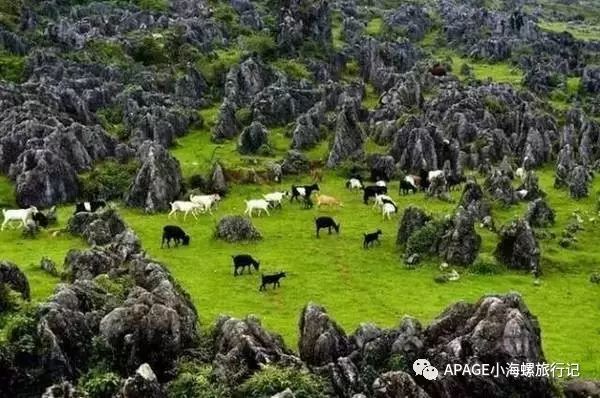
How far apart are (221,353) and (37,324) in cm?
725

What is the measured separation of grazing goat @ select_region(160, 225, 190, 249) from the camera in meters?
56.5

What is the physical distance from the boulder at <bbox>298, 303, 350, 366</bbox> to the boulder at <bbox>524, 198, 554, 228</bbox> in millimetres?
34582

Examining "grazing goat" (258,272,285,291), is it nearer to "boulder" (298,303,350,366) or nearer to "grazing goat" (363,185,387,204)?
"boulder" (298,303,350,366)

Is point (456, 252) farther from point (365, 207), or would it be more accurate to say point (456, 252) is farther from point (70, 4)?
point (70, 4)

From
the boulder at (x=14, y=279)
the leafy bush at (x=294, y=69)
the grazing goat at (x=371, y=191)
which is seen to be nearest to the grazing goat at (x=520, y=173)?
the grazing goat at (x=371, y=191)

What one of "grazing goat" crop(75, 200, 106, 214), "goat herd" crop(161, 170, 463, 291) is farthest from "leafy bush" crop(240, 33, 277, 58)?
"grazing goat" crop(75, 200, 106, 214)

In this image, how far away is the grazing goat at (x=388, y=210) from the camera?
6469 cm

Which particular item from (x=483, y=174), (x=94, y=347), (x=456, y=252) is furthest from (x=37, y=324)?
(x=483, y=174)

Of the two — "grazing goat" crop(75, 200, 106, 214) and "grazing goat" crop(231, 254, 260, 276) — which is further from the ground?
"grazing goat" crop(231, 254, 260, 276)

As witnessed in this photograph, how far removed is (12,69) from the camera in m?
116

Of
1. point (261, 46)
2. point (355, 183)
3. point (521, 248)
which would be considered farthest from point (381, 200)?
point (261, 46)

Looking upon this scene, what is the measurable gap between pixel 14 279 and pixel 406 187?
4217 centimetres

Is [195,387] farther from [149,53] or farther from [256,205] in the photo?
[149,53]

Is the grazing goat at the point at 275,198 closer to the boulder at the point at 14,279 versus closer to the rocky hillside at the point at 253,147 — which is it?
the rocky hillside at the point at 253,147
